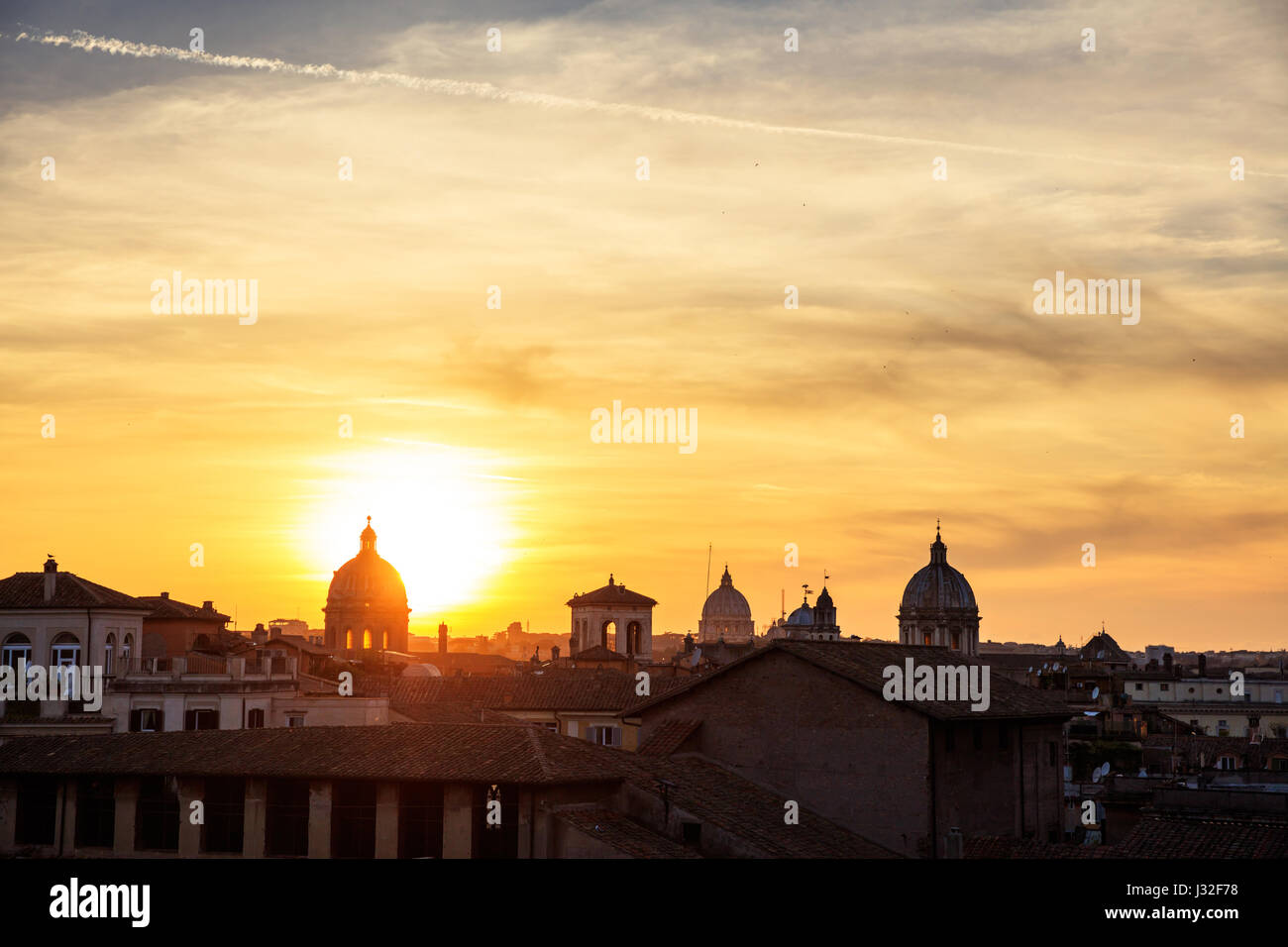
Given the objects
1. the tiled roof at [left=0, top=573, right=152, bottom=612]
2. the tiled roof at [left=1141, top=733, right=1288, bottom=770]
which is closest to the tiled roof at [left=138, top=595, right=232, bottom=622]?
the tiled roof at [left=0, top=573, right=152, bottom=612]

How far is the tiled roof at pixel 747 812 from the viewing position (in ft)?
117

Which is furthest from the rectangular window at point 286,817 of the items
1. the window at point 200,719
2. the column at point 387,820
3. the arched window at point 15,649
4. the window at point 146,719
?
the arched window at point 15,649

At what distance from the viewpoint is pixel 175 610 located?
7138cm

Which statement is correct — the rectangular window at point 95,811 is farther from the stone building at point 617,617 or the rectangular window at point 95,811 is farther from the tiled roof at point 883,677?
the stone building at point 617,617

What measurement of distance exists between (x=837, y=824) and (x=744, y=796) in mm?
2711

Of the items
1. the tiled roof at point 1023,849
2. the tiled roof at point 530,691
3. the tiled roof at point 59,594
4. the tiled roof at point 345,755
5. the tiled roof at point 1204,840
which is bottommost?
the tiled roof at point 1023,849

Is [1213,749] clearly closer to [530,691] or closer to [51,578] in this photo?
[530,691]

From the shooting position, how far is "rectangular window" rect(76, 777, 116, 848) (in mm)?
38969

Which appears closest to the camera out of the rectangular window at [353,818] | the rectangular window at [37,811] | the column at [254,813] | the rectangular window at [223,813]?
the rectangular window at [353,818]

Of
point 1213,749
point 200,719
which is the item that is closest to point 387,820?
point 200,719

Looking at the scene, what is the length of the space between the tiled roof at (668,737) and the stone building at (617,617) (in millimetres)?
84129

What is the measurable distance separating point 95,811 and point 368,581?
92.3 m
